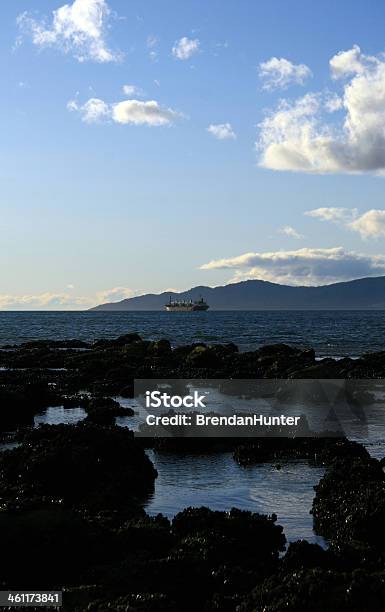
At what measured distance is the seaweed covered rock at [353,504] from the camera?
1115 centimetres

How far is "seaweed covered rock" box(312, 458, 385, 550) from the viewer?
11.1 meters

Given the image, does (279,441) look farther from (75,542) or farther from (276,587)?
(276,587)

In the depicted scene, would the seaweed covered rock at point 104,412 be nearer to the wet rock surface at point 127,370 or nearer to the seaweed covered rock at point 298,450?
the wet rock surface at point 127,370

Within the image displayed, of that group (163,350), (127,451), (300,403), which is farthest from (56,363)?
(127,451)

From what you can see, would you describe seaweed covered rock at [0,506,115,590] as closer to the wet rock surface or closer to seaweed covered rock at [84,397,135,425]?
seaweed covered rock at [84,397,135,425]

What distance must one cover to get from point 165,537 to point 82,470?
4008mm

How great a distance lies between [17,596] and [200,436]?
37.6ft

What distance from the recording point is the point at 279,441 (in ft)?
62.4

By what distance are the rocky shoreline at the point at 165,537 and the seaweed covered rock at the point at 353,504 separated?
26 millimetres

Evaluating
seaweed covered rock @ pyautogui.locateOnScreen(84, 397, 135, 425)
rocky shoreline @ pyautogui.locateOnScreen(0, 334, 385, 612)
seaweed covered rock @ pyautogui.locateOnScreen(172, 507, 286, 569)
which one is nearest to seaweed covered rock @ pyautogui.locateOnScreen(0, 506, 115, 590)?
rocky shoreline @ pyautogui.locateOnScreen(0, 334, 385, 612)

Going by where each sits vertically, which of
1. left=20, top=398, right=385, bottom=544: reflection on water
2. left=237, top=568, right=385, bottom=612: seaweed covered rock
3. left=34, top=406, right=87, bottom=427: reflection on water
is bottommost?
left=20, top=398, right=385, bottom=544: reflection on water

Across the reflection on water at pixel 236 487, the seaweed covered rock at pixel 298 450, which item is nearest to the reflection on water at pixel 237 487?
the reflection on water at pixel 236 487

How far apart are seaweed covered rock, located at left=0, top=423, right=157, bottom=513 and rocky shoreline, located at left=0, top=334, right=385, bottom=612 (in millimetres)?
26

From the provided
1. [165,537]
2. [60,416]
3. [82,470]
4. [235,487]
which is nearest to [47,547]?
[165,537]
